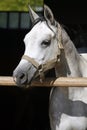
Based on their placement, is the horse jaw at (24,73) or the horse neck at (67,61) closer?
the horse jaw at (24,73)

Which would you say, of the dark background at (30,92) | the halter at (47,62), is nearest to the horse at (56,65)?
the halter at (47,62)

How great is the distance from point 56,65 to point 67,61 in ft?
0.32

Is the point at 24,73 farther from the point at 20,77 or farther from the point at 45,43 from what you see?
the point at 45,43

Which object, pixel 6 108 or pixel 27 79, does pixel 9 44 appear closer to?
pixel 6 108

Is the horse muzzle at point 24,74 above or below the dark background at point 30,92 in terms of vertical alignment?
above

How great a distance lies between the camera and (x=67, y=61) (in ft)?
11.8

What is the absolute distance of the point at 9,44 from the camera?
27.3 feet

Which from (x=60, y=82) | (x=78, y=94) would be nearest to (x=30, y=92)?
(x=78, y=94)

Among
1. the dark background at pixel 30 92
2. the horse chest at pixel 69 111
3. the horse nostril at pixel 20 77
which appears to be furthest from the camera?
the dark background at pixel 30 92

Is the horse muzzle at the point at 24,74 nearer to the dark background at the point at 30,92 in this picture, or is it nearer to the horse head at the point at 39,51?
the horse head at the point at 39,51

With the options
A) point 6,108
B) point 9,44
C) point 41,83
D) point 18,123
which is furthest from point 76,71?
point 9,44

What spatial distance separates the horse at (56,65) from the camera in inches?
132

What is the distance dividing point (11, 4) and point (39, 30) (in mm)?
6379

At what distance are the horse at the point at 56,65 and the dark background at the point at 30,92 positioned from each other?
173 cm
